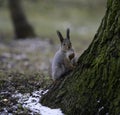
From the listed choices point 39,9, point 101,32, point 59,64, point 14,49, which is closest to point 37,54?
point 14,49

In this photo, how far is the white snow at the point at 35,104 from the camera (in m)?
5.61

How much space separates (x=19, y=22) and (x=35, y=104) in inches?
486

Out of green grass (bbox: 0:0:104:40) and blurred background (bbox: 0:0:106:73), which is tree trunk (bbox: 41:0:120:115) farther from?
green grass (bbox: 0:0:104:40)

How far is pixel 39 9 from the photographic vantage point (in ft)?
85.0

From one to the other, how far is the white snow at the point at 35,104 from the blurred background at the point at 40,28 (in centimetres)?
453

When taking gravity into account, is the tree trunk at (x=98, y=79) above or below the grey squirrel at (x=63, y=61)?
below

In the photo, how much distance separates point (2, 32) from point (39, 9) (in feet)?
22.1

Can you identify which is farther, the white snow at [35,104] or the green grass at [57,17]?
the green grass at [57,17]

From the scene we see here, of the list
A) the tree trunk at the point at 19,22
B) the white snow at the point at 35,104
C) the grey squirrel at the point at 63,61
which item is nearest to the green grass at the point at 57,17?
the tree trunk at the point at 19,22

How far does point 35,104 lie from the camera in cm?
589

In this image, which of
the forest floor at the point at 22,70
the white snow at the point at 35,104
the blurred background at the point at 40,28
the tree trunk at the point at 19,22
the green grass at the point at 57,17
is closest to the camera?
the white snow at the point at 35,104

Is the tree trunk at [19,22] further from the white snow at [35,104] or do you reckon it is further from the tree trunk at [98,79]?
the tree trunk at [98,79]

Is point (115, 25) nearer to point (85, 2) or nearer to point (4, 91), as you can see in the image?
point (4, 91)

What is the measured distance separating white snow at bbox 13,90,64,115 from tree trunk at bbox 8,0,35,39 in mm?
11541
